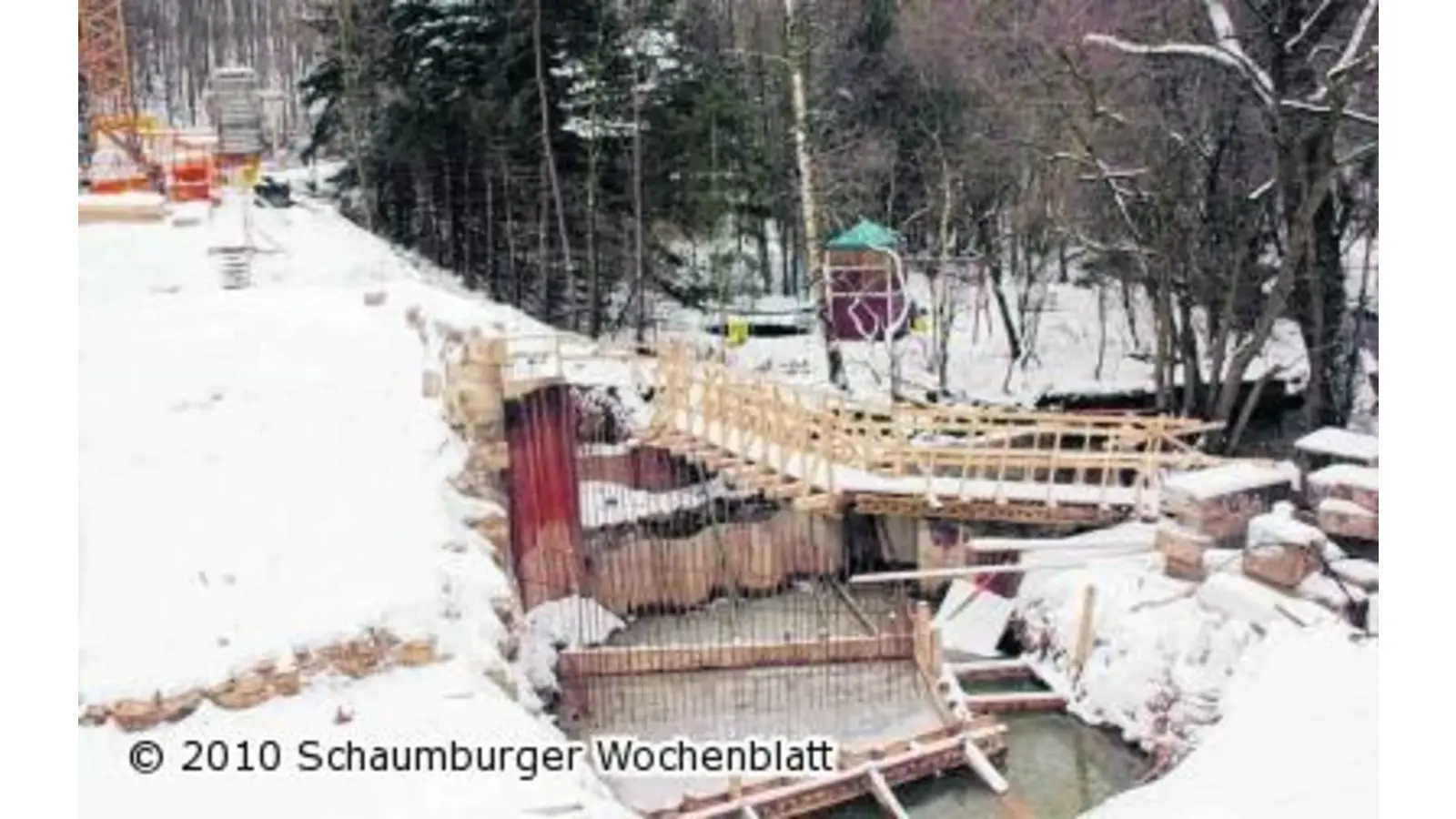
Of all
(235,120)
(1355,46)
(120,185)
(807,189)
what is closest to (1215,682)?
(1355,46)

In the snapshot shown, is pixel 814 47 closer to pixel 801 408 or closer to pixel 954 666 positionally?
pixel 801 408

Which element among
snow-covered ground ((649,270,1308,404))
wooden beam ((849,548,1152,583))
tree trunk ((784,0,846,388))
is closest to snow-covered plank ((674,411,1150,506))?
wooden beam ((849,548,1152,583))

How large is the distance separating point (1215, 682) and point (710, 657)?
163 inches

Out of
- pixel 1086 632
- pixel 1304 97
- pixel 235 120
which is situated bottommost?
pixel 1086 632

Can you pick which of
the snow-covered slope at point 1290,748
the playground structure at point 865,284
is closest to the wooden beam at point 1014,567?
the snow-covered slope at point 1290,748

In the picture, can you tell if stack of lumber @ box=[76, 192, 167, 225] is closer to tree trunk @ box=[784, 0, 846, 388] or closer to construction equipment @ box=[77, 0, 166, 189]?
construction equipment @ box=[77, 0, 166, 189]

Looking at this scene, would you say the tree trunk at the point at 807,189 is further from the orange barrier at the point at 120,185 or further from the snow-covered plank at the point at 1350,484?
the snow-covered plank at the point at 1350,484

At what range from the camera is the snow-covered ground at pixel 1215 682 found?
649cm

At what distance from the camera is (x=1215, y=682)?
33.8ft

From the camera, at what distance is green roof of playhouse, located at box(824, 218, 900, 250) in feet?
70.5

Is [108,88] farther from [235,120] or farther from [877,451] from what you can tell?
[877,451]

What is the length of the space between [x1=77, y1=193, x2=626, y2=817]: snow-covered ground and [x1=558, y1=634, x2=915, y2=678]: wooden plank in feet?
3.13

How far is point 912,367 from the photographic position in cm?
2334

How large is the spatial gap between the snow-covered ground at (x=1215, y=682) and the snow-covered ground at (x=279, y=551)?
3301 mm
